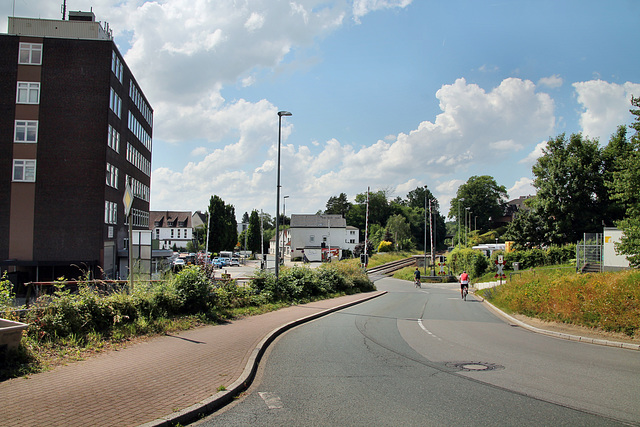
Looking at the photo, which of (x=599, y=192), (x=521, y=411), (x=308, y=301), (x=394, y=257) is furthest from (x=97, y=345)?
(x=394, y=257)

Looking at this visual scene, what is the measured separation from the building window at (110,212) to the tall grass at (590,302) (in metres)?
29.0

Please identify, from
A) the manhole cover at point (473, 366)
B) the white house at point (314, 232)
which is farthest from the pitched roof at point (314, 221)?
the manhole cover at point (473, 366)

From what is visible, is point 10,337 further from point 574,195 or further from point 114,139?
point 574,195

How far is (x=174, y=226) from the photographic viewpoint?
11044 centimetres

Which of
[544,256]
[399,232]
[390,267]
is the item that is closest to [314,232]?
[399,232]

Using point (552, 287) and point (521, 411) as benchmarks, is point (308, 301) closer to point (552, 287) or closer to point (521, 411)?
point (552, 287)

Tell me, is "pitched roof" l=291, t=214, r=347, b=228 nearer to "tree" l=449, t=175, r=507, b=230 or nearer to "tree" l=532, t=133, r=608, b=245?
"tree" l=449, t=175, r=507, b=230

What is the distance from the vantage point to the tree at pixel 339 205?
13625 cm

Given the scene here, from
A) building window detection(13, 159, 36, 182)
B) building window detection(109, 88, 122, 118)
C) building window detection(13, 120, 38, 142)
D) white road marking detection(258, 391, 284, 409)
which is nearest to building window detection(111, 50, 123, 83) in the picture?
building window detection(109, 88, 122, 118)

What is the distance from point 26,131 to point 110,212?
8.01 metres

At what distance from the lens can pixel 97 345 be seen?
918cm

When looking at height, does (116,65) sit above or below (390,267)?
above

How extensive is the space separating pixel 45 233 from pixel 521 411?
112 ft

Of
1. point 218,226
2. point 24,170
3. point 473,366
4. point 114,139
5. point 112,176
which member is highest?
point 114,139
